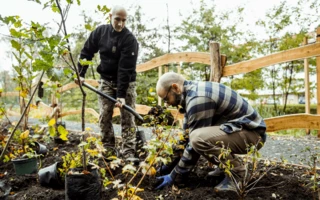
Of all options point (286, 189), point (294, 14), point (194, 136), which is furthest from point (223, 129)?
point (294, 14)

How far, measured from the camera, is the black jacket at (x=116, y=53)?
3203 mm

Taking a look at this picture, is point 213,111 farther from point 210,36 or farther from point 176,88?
point 210,36

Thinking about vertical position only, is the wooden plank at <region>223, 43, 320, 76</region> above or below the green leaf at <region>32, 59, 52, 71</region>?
above

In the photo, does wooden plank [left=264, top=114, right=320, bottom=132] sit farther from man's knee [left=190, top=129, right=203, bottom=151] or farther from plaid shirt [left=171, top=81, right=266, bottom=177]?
man's knee [left=190, top=129, right=203, bottom=151]

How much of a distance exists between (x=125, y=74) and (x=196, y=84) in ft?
3.68

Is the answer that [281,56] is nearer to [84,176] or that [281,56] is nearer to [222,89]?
[222,89]

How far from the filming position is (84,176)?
2.04 m

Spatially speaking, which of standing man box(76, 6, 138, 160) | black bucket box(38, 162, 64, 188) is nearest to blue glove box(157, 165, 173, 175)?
standing man box(76, 6, 138, 160)

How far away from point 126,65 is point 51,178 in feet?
4.76

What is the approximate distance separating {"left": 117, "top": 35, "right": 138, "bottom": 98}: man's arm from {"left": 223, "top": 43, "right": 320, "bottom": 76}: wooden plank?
1128 mm

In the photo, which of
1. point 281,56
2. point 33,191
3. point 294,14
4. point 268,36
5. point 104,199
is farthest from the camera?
point 268,36

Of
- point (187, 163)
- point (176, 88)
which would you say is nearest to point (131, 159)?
point (187, 163)

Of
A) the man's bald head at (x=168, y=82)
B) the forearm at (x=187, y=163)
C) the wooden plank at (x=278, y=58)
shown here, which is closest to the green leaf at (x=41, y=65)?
the man's bald head at (x=168, y=82)

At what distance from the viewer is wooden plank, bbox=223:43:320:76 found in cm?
336
